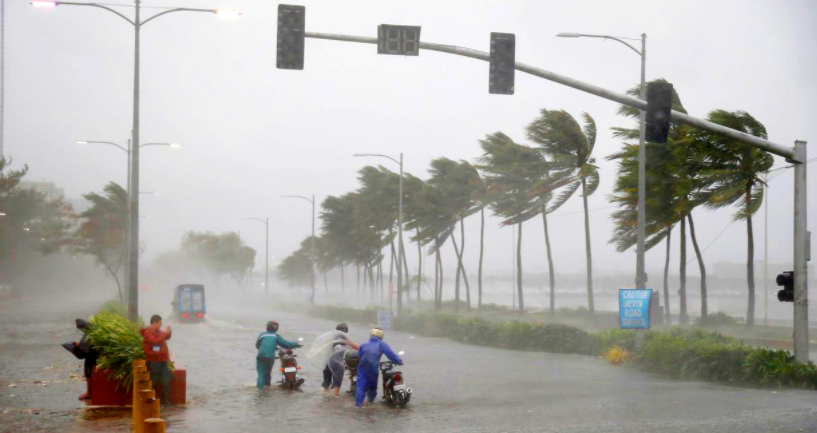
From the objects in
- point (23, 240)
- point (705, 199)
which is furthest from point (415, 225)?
point (23, 240)

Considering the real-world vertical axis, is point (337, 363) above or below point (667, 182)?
below

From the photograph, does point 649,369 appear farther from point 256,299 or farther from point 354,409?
point 256,299

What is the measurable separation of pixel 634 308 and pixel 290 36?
44.6 feet

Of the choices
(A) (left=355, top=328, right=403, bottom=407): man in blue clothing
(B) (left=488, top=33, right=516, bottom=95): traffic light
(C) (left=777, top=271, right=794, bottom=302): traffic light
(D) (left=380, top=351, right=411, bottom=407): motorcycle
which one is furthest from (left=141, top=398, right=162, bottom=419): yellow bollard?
(C) (left=777, top=271, right=794, bottom=302): traffic light

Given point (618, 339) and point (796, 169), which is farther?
point (618, 339)

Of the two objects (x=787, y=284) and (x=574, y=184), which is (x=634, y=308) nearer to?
(x=787, y=284)

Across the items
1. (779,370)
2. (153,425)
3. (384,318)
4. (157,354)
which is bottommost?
(384,318)

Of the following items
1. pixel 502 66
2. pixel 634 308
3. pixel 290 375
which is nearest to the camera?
pixel 502 66

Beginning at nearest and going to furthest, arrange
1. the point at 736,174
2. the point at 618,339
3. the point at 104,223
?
the point at 618,339 < the point at 736,174 < the point at 104,223

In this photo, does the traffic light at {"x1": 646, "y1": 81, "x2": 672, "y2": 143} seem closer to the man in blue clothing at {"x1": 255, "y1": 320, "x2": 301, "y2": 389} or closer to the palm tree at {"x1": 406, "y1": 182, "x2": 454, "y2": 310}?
the man in blue clothing at {"x1": 255, "y1": 320, "x2": 301, "y2": 389}

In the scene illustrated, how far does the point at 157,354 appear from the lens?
15.9 metres

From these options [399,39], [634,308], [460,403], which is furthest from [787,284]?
[399,39]

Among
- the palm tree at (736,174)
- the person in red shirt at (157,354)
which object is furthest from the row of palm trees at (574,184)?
the person in red shirt at (157,354)

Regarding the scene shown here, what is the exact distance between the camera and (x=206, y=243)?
143625 millimetres
